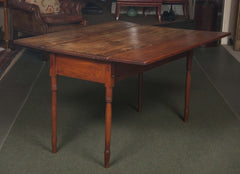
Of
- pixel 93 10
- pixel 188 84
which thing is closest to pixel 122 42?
pixel 188 84

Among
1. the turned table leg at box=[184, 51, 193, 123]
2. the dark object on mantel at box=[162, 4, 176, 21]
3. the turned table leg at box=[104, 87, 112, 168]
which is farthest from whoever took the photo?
the dark object on mantel at box=[162, 4, 176, 21]

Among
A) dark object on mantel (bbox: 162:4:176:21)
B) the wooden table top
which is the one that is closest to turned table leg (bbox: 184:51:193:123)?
the wooden table top

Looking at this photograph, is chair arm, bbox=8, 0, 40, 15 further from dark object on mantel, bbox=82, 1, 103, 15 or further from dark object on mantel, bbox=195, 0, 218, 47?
dark object on mantel, bbox=82, 1, 103, 15

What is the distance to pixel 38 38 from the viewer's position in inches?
102

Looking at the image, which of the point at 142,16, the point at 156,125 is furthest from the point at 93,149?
the point at 142,16

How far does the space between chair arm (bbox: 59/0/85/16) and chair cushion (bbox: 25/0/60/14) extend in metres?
0.08

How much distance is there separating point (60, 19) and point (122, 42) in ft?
9.55

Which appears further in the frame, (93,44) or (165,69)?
(165,69)

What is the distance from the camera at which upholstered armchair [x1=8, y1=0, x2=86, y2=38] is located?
512 cm

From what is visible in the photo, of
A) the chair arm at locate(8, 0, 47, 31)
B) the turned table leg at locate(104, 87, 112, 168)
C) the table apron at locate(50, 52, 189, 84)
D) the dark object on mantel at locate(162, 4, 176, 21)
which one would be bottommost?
the turned table leg at locate(104, 87, 112, 168)

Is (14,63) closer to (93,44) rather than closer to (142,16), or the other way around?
(93,44)

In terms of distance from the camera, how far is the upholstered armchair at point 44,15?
16.8 ft

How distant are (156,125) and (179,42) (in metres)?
0.81

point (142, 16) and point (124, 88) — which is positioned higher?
point (142, 16)
